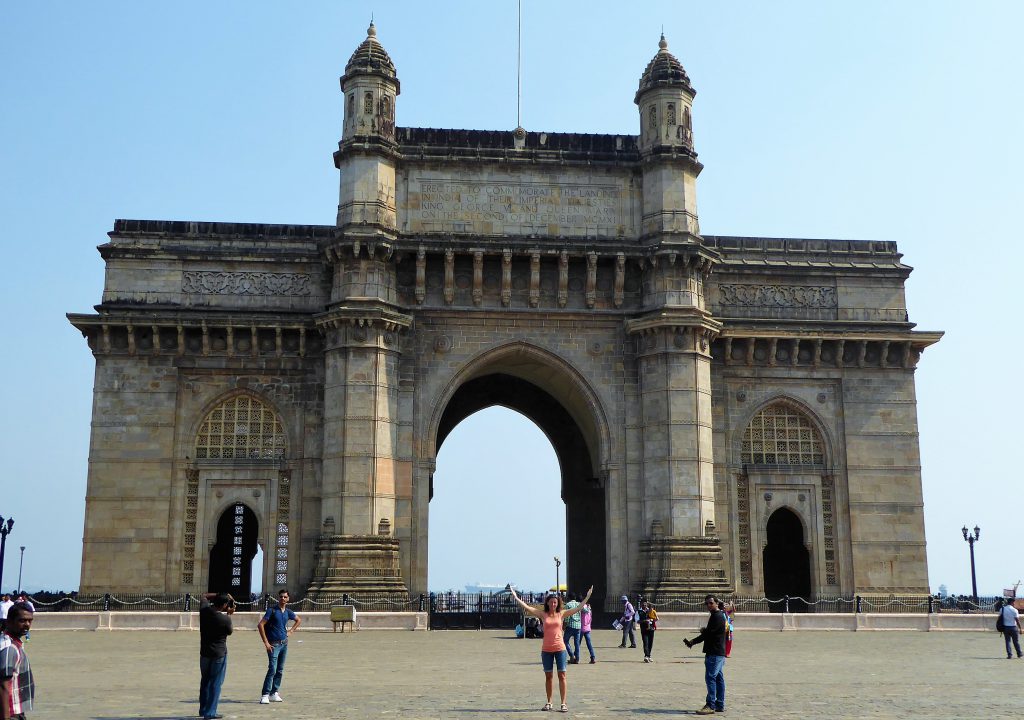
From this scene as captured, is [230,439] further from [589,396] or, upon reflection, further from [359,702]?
[359,702]

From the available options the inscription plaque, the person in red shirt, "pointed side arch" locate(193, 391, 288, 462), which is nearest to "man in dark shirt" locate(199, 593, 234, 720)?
the person in red shirt

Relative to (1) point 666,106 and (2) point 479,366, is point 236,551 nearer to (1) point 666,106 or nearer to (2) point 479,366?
(2) point 479,366

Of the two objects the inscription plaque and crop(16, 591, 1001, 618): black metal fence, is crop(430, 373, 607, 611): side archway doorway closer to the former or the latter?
crop(16, 591, 1001, 618): black metal fence

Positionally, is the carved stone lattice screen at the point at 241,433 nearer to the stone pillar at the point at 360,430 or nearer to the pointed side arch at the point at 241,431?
the pointed side arch at the point at 241,431

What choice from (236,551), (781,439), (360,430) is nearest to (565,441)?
(781,439)

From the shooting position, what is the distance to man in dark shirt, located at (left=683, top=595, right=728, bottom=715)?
14398 millimetres

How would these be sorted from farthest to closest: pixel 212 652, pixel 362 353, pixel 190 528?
pixel 190 528 → pixel 362 353 → pixel 212 652

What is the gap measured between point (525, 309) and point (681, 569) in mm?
9493

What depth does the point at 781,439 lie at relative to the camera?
38.0m

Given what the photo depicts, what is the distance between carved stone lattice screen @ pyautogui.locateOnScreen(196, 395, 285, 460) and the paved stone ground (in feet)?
28.9

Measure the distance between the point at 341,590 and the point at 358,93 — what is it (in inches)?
615

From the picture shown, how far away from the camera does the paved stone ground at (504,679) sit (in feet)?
47.1

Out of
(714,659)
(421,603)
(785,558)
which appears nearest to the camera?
(714,659)

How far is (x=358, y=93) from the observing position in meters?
36.1
